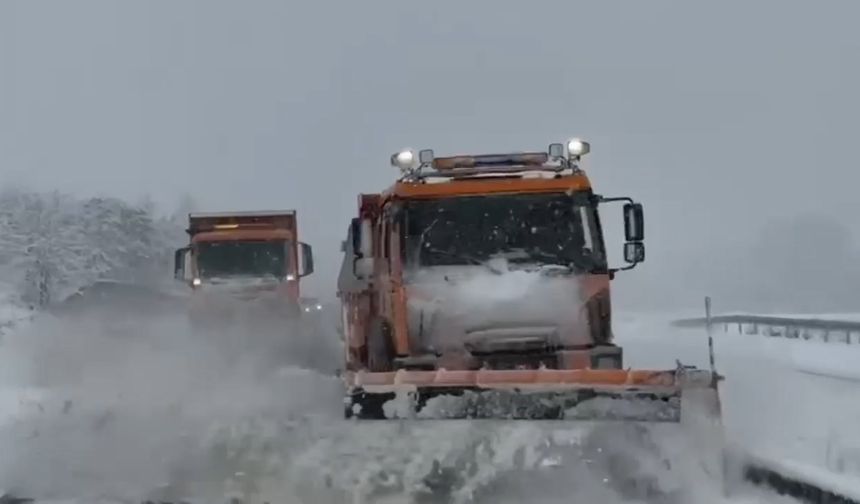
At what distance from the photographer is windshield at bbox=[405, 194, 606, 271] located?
10.5 metres

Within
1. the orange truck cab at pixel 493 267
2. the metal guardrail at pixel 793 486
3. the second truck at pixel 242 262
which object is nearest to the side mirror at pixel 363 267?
the orange truck cab at pixel 493 267

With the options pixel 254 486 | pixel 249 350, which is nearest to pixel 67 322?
pixel 249 350

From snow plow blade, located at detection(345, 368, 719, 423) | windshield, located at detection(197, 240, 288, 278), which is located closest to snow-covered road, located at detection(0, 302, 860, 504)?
snow plow blade, located at detection(345, 368, 719, 423)

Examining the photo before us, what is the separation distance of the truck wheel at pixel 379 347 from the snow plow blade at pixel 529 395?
2288 millimetres

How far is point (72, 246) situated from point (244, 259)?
143 ft

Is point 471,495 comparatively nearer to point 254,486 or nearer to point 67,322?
point 254,486

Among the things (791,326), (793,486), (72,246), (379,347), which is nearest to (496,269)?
(379,347)

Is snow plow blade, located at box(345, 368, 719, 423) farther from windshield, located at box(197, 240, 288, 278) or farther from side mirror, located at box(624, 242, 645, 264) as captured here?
windshield, located at box(197, 240, 288, 278)

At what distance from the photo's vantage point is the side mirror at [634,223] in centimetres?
1040

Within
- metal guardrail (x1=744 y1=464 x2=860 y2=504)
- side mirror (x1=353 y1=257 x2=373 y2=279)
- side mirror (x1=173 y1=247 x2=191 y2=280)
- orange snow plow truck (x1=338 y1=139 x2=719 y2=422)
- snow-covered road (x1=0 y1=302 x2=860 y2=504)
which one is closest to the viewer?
metal guardrail (x1=744 y1=464 x2=860 y2=504)

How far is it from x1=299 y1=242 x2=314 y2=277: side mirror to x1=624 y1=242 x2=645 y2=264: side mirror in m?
12.3

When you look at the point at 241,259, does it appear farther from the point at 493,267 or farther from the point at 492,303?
the point at 492,303

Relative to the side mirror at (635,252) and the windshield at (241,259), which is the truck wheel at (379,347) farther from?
the windshield at (241,259)

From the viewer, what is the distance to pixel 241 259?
21938 millimetres
